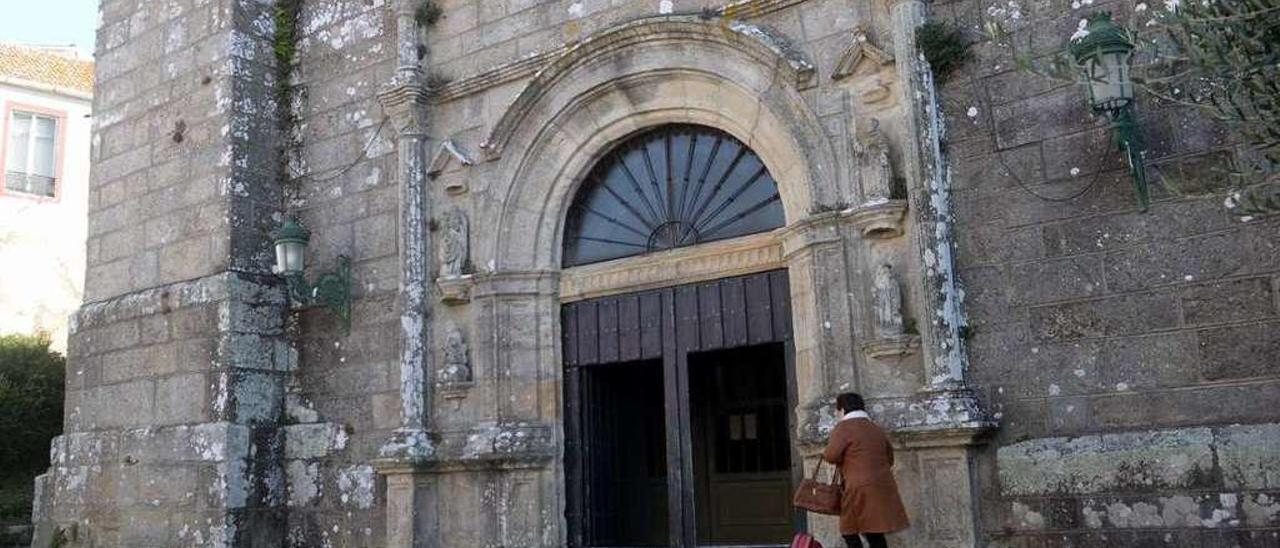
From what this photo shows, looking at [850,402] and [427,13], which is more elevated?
[427,13]

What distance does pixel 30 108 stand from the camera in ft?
58.4

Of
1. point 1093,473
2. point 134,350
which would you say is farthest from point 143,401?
point 1093,473

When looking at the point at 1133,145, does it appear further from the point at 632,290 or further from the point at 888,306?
the point at 632,290

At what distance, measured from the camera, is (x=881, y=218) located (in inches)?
240

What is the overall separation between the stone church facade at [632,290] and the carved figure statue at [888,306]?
15 millimetres

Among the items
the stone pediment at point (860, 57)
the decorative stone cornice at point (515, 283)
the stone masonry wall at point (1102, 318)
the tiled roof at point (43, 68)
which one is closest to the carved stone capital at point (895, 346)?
the stone masonry wall at point (1102, 318)

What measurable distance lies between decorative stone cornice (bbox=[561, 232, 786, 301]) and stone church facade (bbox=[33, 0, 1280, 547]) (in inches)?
1.0

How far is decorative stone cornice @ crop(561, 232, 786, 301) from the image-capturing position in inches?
273

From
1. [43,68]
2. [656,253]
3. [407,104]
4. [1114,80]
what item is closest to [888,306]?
[1114,80]

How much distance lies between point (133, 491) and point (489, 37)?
12.9 ft

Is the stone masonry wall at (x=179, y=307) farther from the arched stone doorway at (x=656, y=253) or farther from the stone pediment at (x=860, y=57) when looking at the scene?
the stone pediment at (x=860, y=57)

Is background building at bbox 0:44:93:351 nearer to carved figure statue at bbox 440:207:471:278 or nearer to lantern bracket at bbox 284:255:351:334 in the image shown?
lantern bracket at bbox 284:255:351:334

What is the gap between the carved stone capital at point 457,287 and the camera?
25.0ft

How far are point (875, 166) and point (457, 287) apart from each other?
9.28ft
